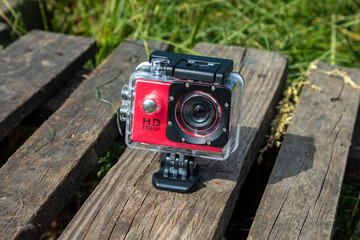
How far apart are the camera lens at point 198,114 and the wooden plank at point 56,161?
468mm

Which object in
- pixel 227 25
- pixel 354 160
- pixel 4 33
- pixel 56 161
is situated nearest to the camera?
pixel 56 161

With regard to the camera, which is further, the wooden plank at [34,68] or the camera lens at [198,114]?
the wooden plank at [34,68]

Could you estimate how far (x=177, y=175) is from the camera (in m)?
1.61

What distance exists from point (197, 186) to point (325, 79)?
1.17 m

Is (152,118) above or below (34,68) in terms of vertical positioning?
above

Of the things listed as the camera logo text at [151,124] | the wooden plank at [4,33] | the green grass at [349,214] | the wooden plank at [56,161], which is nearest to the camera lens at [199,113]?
the camera logo text at [151,124]

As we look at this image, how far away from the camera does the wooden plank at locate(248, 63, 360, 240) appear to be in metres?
1.54

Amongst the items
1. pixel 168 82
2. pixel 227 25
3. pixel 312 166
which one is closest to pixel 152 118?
pixel 168 82

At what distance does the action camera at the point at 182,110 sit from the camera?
146cm

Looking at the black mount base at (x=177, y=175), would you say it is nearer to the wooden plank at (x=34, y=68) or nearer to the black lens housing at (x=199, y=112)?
the black lens housing at (x=199, y=112)

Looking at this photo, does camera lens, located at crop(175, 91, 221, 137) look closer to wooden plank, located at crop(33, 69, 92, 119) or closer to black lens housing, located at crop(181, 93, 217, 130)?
black lens housing, located at crop(181, 93, 217, 130)

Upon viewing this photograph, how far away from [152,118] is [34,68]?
102 centimetres

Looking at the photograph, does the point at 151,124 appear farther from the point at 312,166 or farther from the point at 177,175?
the point at 312,166

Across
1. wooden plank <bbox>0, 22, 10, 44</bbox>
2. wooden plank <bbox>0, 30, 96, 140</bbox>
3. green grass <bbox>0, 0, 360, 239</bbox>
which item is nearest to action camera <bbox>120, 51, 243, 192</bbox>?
wooden plank <bbox>0, 30, 96, 140</bbox>
